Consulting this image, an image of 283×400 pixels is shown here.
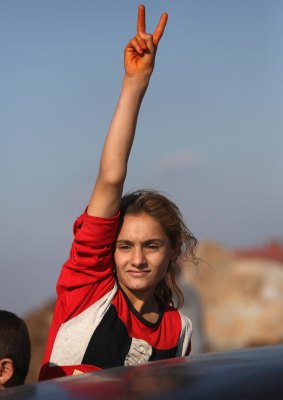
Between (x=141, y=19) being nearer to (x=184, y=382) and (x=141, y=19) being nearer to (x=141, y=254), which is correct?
(x=141, y=254)

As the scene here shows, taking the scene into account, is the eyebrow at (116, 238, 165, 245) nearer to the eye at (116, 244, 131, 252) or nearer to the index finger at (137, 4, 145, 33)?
the eye at (116, 244, 131, 252)

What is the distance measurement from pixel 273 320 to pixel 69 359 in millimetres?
13309

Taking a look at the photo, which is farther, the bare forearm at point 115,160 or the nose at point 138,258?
the nose at point 138,258

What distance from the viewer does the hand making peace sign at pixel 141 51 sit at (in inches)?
128

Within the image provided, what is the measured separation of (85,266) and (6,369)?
1.44ft

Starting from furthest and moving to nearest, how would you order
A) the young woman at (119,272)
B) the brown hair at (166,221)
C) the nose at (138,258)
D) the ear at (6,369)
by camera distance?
the brown hair at (166,221) < the nose at (138,258) < the young woman at (119,272) < the ear at (6,369)

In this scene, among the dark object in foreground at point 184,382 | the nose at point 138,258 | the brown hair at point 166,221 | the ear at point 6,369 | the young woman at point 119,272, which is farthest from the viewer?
the brown hair at point 166,221

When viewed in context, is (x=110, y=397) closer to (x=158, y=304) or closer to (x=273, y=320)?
(x=158, y=304)

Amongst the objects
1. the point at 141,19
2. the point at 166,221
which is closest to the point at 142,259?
the point at 166,221

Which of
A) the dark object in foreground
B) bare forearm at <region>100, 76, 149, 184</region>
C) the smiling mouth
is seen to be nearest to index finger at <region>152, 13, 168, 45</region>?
bare forearm at <region>100, 76, 149, 184</region>

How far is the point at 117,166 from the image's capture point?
10.0 ft

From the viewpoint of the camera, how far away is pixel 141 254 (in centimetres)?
328

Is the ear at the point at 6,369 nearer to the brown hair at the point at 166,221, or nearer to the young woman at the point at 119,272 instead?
the young woman at the point at 119,272

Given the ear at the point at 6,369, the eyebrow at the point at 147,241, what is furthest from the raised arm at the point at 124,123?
the ear at the point at 6,369
